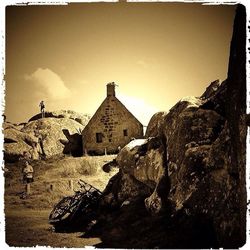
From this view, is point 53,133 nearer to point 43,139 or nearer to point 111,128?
point 43,139

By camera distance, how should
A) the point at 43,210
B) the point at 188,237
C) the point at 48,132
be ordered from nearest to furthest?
the point at 188,237
the point at 43,210
the point at 48,132

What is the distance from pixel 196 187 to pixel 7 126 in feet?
64.7

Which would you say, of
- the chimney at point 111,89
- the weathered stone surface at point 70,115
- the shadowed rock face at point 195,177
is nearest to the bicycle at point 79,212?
the shadowed rock face at point 195,177

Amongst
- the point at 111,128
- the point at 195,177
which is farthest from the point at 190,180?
the point at 111,128

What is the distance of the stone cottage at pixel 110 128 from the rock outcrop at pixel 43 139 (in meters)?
1.98

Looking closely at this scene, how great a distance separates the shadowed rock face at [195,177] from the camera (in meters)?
4.07

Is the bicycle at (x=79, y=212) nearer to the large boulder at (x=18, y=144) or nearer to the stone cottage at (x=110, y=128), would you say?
the large boulder at (x=18, y=144)

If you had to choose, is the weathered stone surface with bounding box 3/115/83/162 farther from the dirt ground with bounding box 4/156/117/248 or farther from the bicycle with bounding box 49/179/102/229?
the bicycle with bounding box 49/179/102/229

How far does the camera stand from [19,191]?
494 inches

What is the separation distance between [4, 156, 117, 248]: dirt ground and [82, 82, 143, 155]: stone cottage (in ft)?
11.7

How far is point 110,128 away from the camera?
2130cm

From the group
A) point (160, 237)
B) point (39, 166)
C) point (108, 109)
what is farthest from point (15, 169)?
point (160, 237)

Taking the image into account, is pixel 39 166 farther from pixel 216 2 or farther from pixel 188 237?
pixel 216 2

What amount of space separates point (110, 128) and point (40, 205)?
36.5ft
